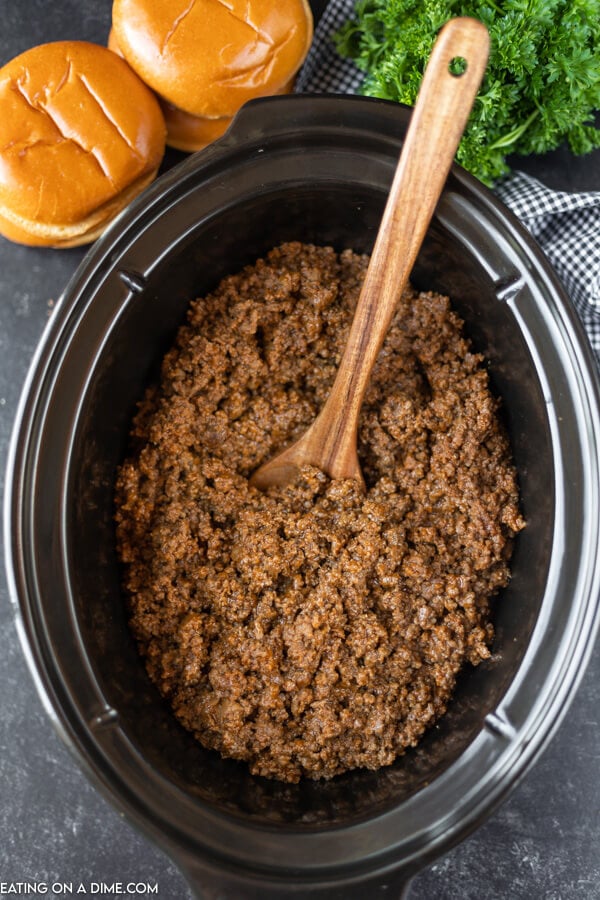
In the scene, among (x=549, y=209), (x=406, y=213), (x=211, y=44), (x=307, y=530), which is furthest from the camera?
(x=549, y=209)

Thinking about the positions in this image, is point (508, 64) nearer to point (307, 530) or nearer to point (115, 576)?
point (307, 530)

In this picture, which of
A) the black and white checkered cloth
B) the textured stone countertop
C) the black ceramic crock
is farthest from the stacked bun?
the textured stone countertop

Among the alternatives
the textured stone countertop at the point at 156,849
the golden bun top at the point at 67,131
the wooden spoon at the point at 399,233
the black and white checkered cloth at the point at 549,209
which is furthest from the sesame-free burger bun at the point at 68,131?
the textured stone countertop at the point at 156,849

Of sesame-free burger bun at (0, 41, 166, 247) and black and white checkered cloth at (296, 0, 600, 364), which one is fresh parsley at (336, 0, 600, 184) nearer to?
black and white checkered cloth at (296, 0, 600, 364)

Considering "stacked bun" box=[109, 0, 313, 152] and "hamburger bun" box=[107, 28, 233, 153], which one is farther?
"hamburger bun" box=[107, 28, 233, 153]

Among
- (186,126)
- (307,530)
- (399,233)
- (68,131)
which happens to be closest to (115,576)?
(307,530)

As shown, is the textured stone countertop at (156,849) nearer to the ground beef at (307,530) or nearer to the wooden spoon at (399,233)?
the ground beef at (307,530)
